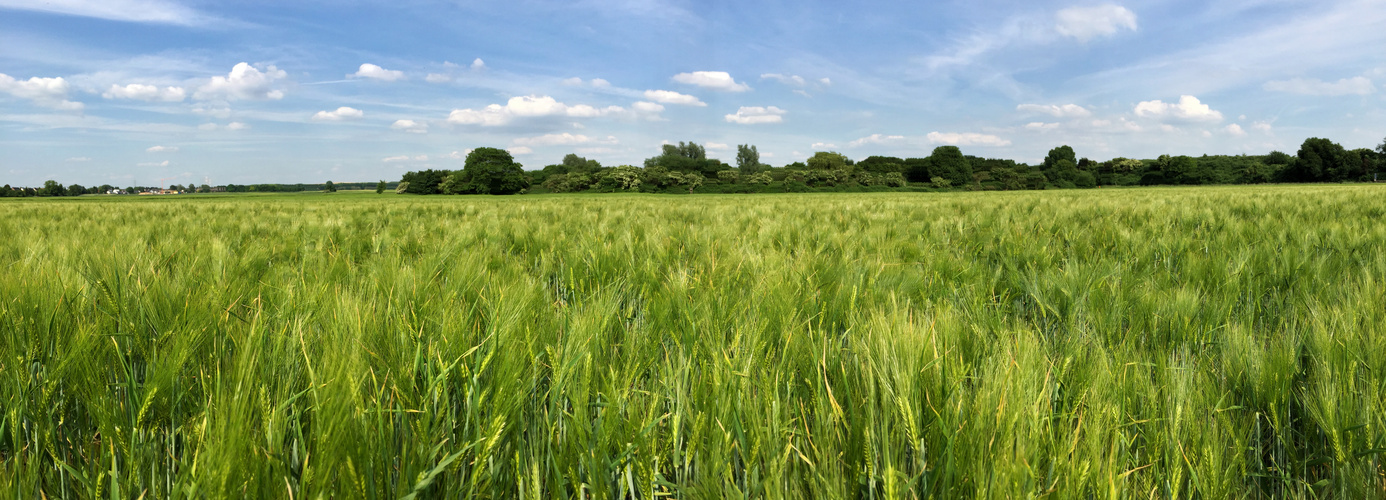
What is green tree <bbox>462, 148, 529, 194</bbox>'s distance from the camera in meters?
62.5

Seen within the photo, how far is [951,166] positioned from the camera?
70.0 m

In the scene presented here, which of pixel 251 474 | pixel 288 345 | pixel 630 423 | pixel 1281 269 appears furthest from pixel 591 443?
pixel 1281 269

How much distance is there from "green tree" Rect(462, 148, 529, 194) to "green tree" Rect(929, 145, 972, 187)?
1932 inches

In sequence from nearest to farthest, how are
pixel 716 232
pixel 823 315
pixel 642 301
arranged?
pixel 823 315, pixel 642 301, pixel 716 232

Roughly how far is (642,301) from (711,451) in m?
1.27

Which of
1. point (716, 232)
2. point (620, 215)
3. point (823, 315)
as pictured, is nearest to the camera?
point (823, 315)

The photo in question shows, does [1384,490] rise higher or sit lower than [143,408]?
lower

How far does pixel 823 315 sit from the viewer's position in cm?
155

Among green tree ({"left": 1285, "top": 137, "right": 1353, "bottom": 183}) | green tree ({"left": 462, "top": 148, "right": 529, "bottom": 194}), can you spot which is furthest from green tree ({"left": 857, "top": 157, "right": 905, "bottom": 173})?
green tree ({"left": 462, "top": 148, "right": 529, "bottom": 194})

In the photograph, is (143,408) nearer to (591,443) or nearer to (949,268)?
(591,443)

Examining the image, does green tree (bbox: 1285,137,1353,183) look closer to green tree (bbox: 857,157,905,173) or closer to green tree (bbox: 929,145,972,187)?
green tree (bbox: 929,145,972,187)

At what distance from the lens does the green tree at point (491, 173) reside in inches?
2462

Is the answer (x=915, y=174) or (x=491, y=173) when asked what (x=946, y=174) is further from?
(x=491, y=173)

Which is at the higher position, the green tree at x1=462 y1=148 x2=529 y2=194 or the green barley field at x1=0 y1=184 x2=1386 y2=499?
the green tree at x1=462 y1=148 x2=529 y2=194
